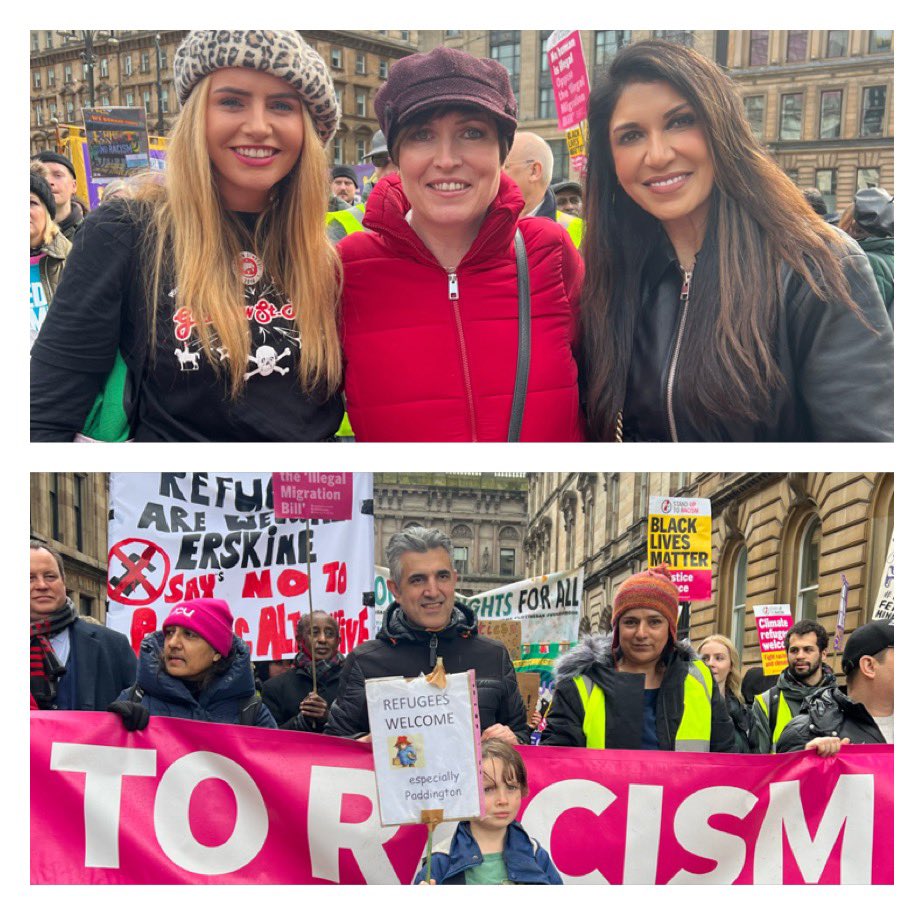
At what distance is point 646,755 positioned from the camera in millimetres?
5930

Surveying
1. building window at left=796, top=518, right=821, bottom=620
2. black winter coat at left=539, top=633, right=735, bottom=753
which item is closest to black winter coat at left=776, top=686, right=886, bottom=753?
black winter coat at left=539, top=633, right=735, bottom=753

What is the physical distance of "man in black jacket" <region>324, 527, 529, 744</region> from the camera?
5773 mm

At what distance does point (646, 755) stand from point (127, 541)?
315cm

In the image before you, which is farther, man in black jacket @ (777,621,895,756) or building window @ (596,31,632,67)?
man in black jacket @ (777,621,895,756)

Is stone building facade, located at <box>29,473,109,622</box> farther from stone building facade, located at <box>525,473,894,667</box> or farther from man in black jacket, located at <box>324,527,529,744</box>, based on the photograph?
man in black jacket, located at <box>324,527,529,744</box>

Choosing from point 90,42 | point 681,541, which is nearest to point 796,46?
point 90,42

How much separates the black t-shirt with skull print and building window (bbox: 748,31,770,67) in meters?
2.14

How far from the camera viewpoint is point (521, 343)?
5586mm

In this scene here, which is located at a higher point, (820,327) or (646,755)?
(820,327)

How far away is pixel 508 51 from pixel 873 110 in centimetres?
153

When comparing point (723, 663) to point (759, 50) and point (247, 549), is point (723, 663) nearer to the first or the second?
point (247, 549)
